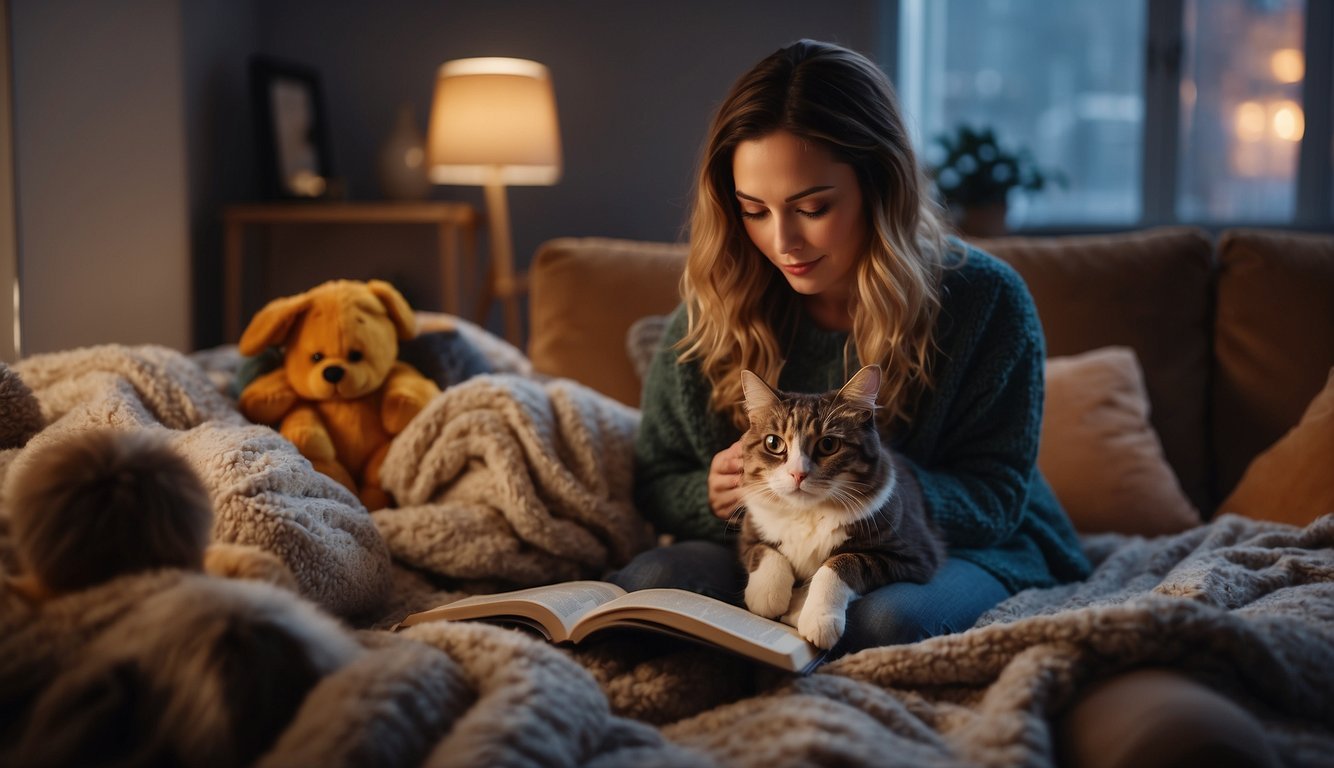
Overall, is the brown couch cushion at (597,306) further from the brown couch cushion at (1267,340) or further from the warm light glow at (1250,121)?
the warm light glow at (1250,121)

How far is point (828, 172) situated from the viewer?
1.58 metres

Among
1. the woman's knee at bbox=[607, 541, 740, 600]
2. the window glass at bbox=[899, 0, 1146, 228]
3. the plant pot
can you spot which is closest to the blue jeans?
the woman's knee at bbox=[607, 541, 740, 600]

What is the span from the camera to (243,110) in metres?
3.96

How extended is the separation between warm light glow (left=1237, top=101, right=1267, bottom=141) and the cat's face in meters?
3.33

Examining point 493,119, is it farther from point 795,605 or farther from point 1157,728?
point 1157,728

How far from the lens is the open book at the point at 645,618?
1.24m

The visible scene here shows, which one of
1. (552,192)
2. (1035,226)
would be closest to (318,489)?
(552,192)

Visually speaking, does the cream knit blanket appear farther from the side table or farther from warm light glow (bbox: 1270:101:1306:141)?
warm light glow (bbox: 1270:101:1306:141)

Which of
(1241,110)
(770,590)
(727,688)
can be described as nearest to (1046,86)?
(1241,110)

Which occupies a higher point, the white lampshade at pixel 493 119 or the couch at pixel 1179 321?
the white lampshade at pixel 493 119

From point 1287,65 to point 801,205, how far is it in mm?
3263

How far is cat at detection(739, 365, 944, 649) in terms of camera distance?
4.64 feet

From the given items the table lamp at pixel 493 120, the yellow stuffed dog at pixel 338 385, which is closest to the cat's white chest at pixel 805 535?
the yellow stuffed dog at pixel 338 385

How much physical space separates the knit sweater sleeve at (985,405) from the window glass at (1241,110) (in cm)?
275
